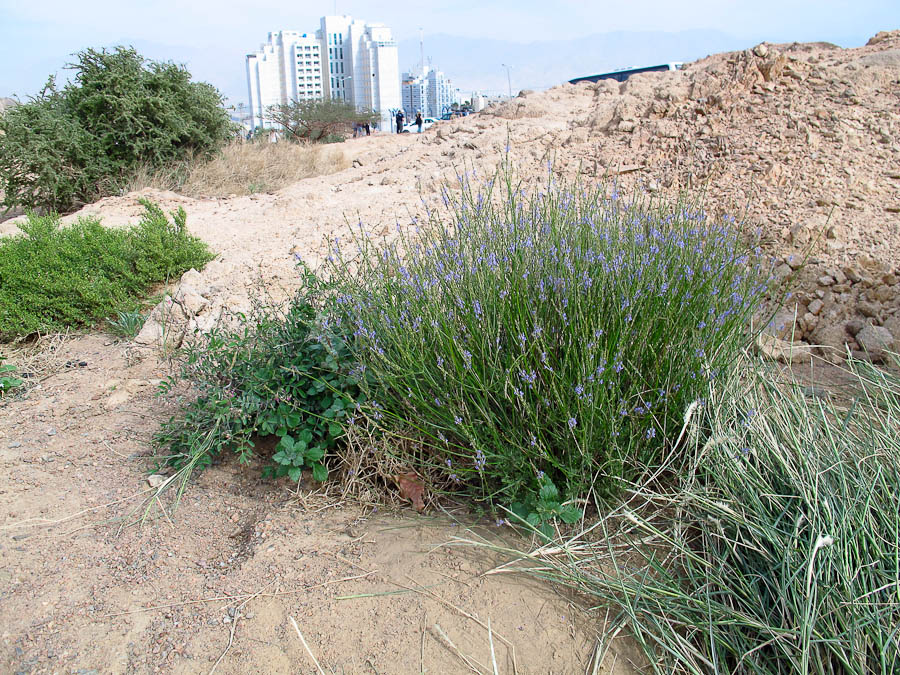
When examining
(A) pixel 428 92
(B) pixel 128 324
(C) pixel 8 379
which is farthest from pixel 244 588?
(A) pixel 428 92

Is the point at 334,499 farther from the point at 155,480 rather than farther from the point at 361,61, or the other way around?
the point at 361,61

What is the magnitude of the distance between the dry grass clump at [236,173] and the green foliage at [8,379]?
17.2 ft

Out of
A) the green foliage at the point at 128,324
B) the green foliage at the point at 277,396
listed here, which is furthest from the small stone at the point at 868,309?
the green foliage at the point at 128,324

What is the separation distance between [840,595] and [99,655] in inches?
82.8

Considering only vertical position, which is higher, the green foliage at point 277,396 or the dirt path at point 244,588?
the green foliage at point 277,396

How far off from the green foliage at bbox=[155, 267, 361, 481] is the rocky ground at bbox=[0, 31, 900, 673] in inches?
7.3

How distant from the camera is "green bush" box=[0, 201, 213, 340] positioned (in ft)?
14.9

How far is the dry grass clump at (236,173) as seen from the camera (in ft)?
29.5

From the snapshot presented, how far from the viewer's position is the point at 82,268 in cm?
477

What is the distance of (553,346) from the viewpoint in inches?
89.5

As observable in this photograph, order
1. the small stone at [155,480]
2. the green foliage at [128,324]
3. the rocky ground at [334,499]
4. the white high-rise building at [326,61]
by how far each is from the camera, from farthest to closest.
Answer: the white high-rise building at [326,61]
the green foliage at [128,324]
the small stone at [155,480]
the rocky ground at [334,499]

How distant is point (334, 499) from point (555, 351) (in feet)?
3.58

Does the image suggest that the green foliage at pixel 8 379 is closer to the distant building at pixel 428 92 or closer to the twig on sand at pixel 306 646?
the twig on sand at pixel 306 646

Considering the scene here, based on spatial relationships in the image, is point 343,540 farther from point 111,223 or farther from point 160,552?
point 111,223
